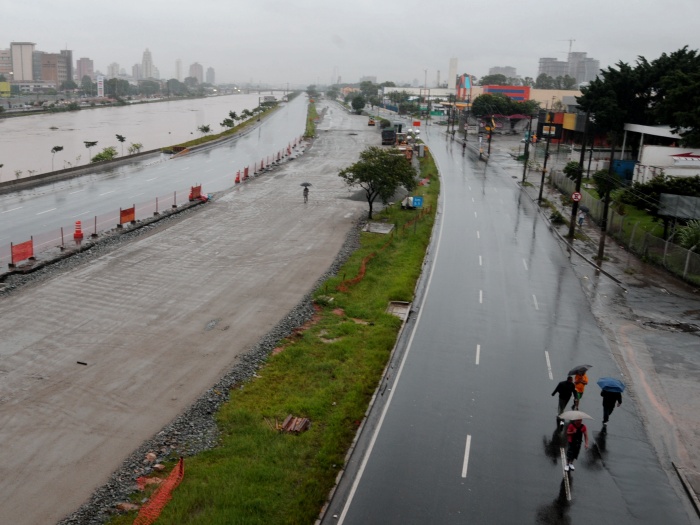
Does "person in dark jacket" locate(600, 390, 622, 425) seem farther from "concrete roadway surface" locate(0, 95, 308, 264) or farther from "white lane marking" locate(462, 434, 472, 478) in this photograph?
"concrete roadway surface" locate(0, 95, 308, 264)

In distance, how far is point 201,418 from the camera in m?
15.4

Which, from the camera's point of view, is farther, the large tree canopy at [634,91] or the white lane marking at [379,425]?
the large tree canopy at [634,91]

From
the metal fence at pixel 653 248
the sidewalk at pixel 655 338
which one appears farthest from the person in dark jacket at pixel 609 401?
the metal fence at pixel 653 248

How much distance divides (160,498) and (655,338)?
56.2 ft

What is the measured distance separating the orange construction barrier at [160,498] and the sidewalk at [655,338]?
10.1 m

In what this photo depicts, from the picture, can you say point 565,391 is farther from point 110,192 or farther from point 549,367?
point 110,192

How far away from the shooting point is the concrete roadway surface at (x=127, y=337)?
13.5m

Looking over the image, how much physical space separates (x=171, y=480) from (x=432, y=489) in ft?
16.6

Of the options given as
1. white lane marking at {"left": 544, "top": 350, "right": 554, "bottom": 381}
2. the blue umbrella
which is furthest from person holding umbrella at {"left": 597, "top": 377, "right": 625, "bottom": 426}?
white lane marking at {"left": 544, "top": 350, "right": 554, "bottom": 381}

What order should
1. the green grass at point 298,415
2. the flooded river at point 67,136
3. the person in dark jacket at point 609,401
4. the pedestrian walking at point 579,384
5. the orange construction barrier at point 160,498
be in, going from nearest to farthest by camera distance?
1. the orange construction barrier at point 160,498
2. the green grass at point 298,415
3. the person in dark jacket at point 609,401
4. the pedestrian walking at point 579,384
5. the flooded river at point 67,136

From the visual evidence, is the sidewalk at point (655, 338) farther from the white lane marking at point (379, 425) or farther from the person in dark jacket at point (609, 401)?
the white lane marking at point (379, 425)

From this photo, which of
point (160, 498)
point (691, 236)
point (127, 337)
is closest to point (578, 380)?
point (160, 498)

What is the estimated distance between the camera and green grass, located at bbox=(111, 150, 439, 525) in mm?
11938

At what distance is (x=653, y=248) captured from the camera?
33.1 meters
